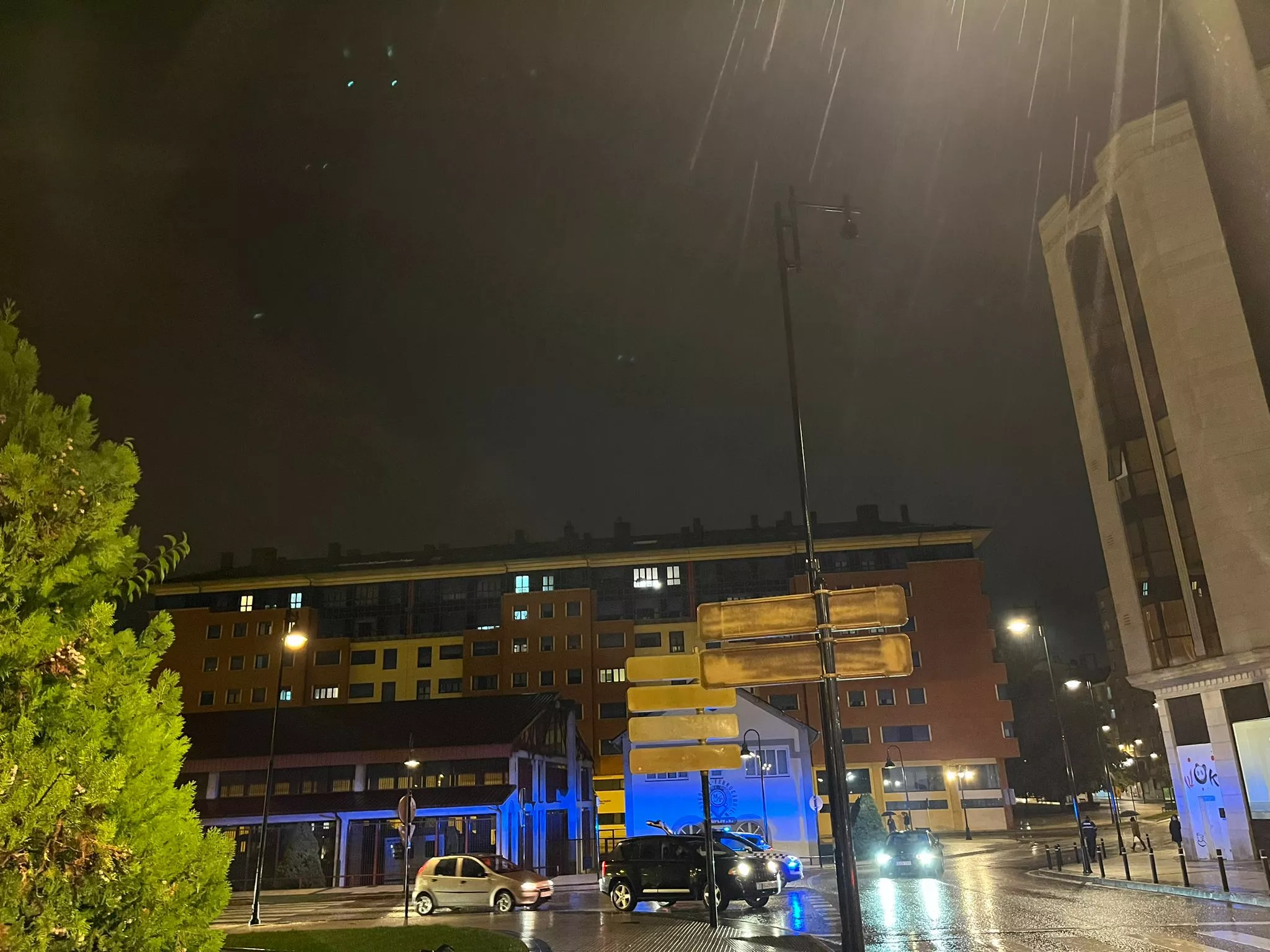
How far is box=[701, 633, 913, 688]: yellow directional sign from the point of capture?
23.9 feet

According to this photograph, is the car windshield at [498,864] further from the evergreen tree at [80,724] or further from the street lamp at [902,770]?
the street lamp at [902,770]

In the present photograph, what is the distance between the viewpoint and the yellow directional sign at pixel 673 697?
33.2ft

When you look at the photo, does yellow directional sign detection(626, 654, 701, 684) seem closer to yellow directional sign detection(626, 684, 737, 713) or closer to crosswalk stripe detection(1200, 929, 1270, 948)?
yellow directional sign detection(626, 684, 737, 713)

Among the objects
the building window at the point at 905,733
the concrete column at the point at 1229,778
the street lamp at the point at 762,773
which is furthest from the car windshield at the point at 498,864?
the building window at the point at 905,733

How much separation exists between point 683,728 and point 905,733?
60007 millimetres

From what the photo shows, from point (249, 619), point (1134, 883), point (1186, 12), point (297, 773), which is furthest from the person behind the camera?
point (249, 619)

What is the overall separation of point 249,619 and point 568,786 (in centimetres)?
4290

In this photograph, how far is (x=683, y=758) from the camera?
9172 millimetres

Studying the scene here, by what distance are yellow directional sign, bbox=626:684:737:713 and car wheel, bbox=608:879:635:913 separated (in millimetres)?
12723

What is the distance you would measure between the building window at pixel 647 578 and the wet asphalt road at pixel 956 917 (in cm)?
4713

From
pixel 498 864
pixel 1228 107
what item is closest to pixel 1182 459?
pixel 1228 107

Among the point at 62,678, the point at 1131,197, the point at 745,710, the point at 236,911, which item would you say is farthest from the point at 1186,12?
the point at 745,710

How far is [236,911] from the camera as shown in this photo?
1036 inches

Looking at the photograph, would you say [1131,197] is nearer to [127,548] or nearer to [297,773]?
[127,548]
